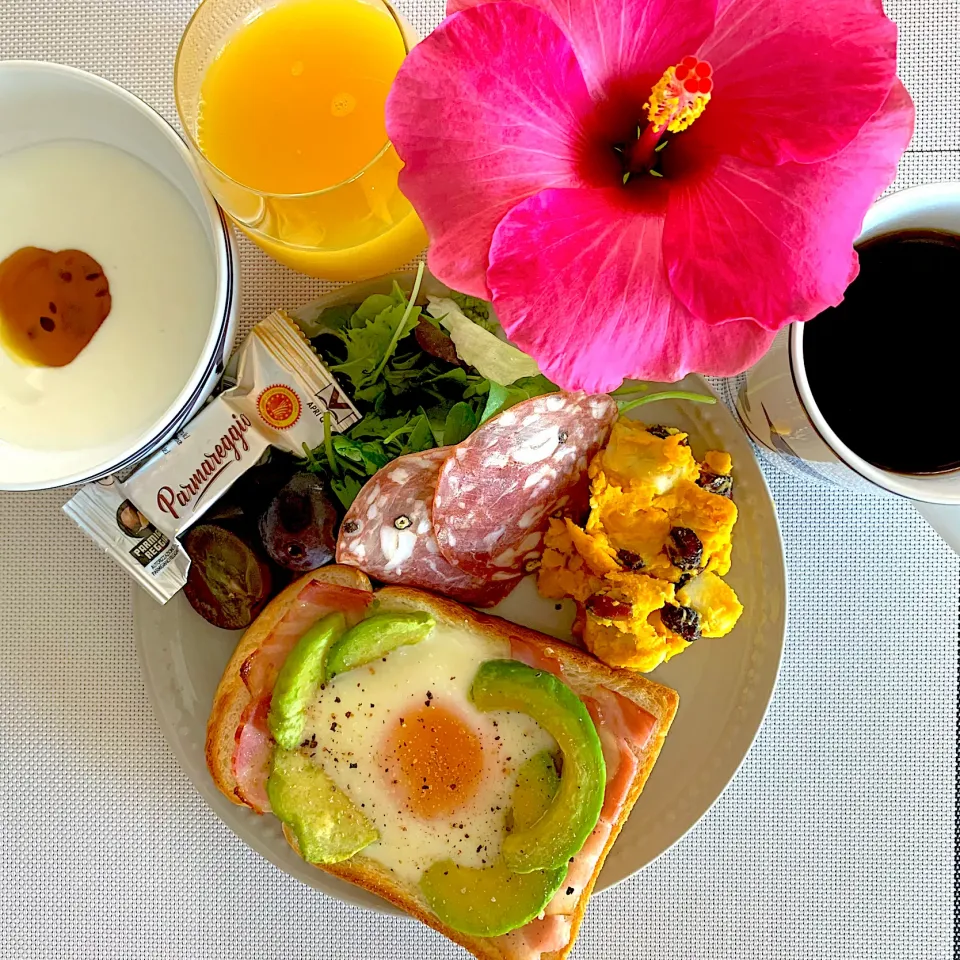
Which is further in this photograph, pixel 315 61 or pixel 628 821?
pixel 628 821

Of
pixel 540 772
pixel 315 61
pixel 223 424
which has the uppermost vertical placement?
pixel 315 61

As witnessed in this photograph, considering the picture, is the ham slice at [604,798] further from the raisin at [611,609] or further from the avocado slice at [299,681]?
the avocado slice at [299,681]

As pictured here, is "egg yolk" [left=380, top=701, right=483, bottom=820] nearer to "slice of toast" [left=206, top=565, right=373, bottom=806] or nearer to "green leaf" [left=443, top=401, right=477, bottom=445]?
"slice of toast" [left=206, top=565, right=373, bottom=806]

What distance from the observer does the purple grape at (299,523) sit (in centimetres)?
105

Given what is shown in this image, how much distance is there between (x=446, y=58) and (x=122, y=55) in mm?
780

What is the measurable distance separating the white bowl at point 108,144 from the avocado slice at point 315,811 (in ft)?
1.36

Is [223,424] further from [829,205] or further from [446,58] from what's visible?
[829,205]

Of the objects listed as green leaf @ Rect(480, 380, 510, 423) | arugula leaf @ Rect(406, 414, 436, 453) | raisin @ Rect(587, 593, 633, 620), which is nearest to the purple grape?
arugula leaf @ Rect(406, 414, 436, 453)

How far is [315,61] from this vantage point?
89cm

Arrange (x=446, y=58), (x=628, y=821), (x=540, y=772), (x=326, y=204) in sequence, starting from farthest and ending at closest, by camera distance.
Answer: (x=628, y=821) → (x=540, y=772) → (x=326, y=204) → (x=446, y=58)

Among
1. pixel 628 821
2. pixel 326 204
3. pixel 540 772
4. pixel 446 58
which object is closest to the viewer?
pixel 446 58

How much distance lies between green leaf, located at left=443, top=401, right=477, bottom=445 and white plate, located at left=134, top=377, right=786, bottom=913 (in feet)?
0.79

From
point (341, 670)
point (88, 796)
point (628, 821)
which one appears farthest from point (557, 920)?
point (88, 796)

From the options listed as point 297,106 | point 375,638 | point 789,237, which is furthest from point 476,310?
point 789,237
